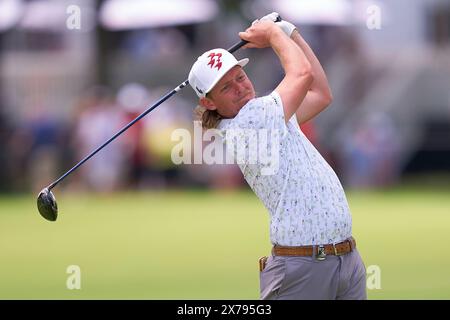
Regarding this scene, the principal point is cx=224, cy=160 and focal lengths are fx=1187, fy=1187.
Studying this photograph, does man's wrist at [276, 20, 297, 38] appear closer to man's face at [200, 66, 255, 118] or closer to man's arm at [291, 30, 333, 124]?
man's arm at [291, 30, 333, 124]

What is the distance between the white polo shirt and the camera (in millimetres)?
7031

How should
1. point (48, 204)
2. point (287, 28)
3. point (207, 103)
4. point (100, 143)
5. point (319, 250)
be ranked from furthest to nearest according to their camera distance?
point (100, 143) < point (48, 204) < point (287, 28) < point (207, 103) < point (319, 250)

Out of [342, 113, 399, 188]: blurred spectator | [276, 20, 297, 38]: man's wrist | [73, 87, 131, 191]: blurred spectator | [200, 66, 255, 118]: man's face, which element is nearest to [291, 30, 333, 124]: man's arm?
[276, 20, 297, 38]: man's wrist

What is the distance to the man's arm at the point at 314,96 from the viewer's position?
7.77m

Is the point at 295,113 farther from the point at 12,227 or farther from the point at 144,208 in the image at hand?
the point at 144,208

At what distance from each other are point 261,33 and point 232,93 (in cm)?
46

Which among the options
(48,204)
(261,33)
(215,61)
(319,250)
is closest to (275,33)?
(261,33)

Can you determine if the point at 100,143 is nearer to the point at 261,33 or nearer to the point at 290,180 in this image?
the point at 261,33

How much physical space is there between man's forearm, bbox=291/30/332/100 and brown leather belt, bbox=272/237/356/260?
3.84 feet

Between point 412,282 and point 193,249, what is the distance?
446cm

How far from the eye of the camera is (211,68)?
7176 millimetres

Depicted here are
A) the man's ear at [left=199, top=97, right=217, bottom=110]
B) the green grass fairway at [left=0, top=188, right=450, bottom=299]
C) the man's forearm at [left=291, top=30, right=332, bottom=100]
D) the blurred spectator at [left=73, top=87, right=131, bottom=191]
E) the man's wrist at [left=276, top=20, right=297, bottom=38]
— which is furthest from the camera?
the blurred spectator at [left=73, top=87, right=131, bottom=191]

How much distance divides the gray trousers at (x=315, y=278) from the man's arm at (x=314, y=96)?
3.52ft
